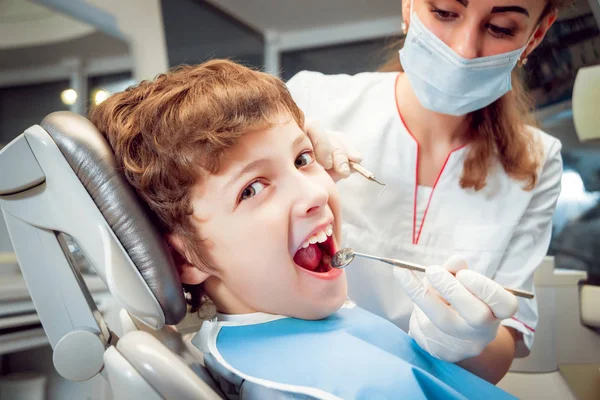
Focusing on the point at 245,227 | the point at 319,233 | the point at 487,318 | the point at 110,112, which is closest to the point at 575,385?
the point at 487,318

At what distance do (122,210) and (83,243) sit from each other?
0.10 metres

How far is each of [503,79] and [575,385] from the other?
0.93m

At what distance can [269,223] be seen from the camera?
3.05ft

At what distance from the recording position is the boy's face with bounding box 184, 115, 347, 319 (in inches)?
36.6

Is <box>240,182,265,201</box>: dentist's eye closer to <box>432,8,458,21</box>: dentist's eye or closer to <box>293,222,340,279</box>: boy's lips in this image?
<box>293,222,340,279</box>: boy's lips

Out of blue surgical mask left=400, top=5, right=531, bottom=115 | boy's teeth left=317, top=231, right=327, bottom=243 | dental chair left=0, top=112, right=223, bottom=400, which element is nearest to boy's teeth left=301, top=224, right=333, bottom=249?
boy's teeth left=317, top=231, right=327, bottom=243

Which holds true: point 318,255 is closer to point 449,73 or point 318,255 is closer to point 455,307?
point 455,307

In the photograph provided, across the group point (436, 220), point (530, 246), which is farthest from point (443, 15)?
point (530, 246)

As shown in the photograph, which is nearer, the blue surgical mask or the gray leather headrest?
the gray leather headrest

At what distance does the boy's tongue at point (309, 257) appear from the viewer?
1.06 m

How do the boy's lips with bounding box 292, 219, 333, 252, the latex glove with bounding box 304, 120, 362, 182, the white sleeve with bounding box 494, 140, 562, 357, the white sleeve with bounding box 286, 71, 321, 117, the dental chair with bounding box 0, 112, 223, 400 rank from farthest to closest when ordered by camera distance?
the white sleeve with bounding box 286, 71, 321, 117
the white sleeve with bounding box 494, 140, 562, 357
the latex glove with bounding box 304, 120, 362, 182
the boy's lips with bounding box 292, 219, 333, 252
the dental chair with bounding box 0, 112, 223, 400

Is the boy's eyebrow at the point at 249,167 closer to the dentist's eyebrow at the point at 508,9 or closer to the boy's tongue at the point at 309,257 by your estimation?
the boy's tongue at the point at 309,257

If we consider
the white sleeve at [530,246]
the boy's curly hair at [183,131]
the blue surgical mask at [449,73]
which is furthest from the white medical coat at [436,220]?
the boy's curly hair at [183,131]

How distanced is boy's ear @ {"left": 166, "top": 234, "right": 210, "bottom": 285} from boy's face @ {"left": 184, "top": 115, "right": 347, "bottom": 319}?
3cm
